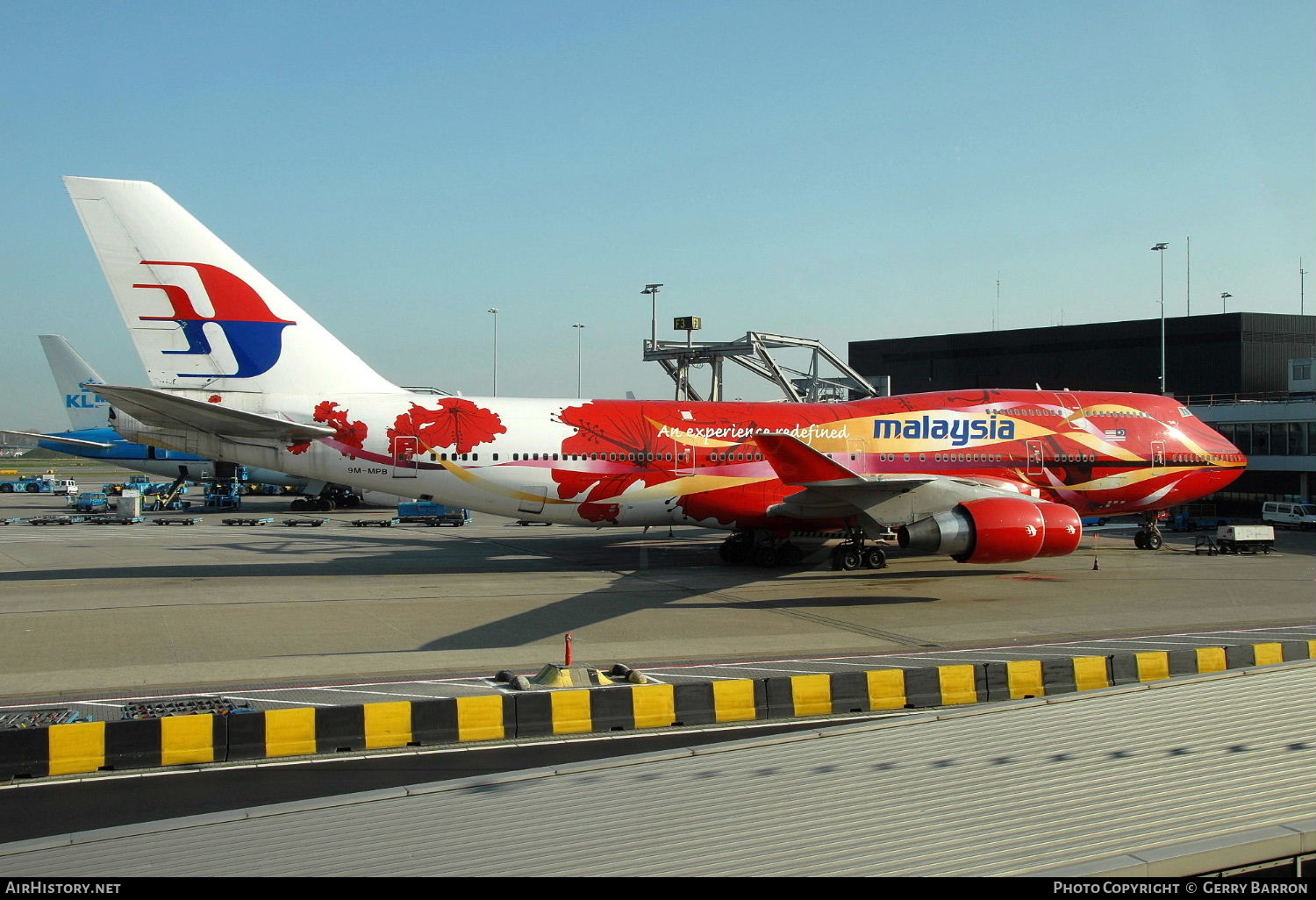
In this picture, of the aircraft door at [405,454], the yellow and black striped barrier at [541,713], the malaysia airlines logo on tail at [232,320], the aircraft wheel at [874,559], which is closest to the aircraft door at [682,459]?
the aircraft wheel at [874,559]

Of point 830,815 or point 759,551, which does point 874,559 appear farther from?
point 830,815

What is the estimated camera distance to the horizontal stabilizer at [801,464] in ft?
74.0

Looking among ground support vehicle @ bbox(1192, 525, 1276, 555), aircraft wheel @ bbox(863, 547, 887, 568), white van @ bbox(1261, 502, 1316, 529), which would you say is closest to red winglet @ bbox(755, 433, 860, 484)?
aircraft wheel @ bbox(863, 547, 887, 568)

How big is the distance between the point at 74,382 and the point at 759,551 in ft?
158

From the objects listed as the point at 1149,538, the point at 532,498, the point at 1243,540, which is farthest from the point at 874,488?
the point at 1243,540

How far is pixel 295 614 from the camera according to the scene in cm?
2066

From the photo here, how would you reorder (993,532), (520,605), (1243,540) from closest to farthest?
1. (520,605)
2. (993,532)
3. (1243,540)

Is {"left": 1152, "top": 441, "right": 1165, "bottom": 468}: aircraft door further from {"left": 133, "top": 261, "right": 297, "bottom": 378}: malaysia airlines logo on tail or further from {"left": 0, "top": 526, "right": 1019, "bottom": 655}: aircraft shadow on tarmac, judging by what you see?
{"left": 133, "top": 261, "right": 297, "bottom": 378}: malaysia airlines logo on tail

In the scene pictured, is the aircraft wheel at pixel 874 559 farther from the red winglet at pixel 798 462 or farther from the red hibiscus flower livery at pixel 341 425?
the red hibiscus flower livery at pixel 341 425

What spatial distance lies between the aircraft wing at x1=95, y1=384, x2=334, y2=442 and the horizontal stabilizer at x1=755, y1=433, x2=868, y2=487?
11.6m

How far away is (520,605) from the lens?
21984 millimetres

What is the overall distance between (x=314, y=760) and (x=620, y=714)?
365 cm

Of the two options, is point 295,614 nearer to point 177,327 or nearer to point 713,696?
point 177,327
